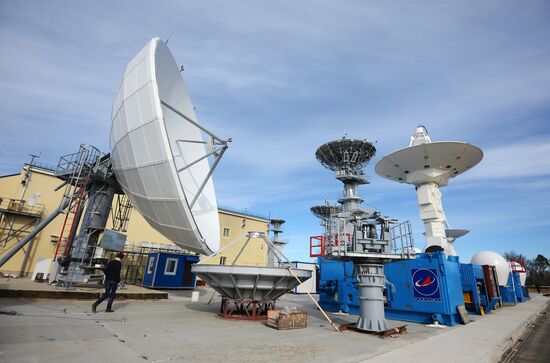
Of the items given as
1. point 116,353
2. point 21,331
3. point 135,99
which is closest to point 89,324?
point 21,331

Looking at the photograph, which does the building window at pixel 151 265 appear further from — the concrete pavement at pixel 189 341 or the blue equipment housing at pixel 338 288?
the blue equipment housing at pixel 338 288

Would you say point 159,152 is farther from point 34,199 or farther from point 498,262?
point 498,262

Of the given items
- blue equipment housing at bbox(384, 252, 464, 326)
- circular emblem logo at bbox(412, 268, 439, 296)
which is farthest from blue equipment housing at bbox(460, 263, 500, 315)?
circular emblem logo at bbox(412, 268, 439, 296)

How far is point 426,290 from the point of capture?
40.8 ft

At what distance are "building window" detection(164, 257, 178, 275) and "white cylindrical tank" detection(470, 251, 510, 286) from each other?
27.6 metres

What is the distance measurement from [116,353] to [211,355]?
188 cm

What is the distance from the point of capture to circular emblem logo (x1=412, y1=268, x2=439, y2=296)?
40.1ft

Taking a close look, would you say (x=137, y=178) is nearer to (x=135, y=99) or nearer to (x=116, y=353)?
(x=135, y=99)

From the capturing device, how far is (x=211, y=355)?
5.87 metres

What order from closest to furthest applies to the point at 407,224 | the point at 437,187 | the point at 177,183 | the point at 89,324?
the point at 89,324
the point at 177,183
the point at 407,224
the point at 437,187

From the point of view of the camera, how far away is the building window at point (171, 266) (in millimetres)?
22069

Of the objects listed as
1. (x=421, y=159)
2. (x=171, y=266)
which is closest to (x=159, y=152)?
(x=171, y=266)

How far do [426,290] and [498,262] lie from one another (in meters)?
17.8

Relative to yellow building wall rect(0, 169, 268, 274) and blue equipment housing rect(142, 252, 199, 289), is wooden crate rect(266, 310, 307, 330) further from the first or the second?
blue equipment housing rect(142, 252, 199, 289)
